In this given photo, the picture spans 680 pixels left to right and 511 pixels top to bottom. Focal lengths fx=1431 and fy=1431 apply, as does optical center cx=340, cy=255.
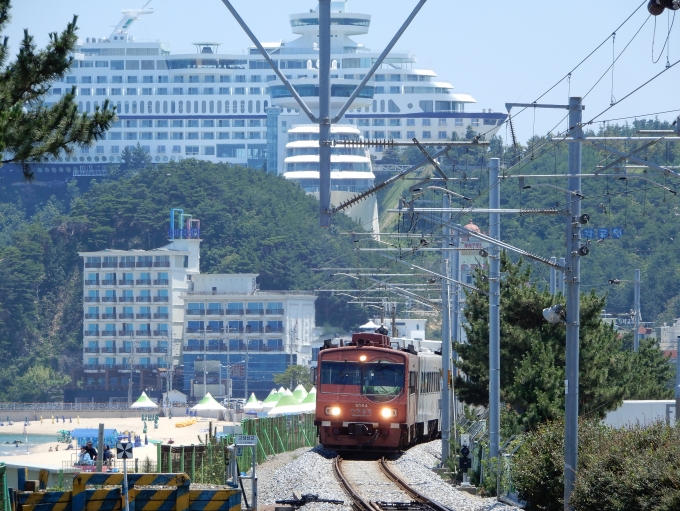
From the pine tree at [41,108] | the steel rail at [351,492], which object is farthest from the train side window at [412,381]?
the pine tree at [41,108]

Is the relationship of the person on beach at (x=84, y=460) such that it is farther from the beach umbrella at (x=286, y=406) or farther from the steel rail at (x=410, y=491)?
the beach umbrella at (x=286, y=406)

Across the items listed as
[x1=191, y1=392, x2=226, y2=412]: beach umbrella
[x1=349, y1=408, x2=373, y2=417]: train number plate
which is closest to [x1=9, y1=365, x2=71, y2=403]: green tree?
[x1=191, y1=392, x2=226, y2=412]: beach umbrella

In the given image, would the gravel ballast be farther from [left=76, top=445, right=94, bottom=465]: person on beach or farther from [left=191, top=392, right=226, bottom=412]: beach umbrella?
[left=191, top=392, right=226, bottom=412]: beach umbrella

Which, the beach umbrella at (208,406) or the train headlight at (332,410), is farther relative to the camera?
the beach umbrella at (208,406)

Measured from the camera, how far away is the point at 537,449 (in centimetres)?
2433

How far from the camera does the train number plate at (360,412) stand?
33031 millimetres

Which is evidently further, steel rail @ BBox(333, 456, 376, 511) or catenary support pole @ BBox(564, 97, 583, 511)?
steel rail @ BBox(333, 456, 376, 511)

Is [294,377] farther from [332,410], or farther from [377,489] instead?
[377,489]

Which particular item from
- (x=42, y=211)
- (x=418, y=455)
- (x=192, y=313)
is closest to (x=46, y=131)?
(x=418, y=455)

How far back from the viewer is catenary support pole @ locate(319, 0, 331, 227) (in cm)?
1986

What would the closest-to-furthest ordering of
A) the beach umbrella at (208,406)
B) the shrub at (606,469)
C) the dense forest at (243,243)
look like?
the shrub at (606,469)
the beach umbrella at (208,406)
the dense forest at (243,243)

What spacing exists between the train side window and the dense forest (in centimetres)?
7808

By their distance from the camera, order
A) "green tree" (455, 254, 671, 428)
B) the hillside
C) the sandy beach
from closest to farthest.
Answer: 1. "green tree" (455, 254, 671, 428)
2. the sandy beach
3. the hillside

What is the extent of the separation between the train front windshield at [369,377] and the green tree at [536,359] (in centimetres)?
260
